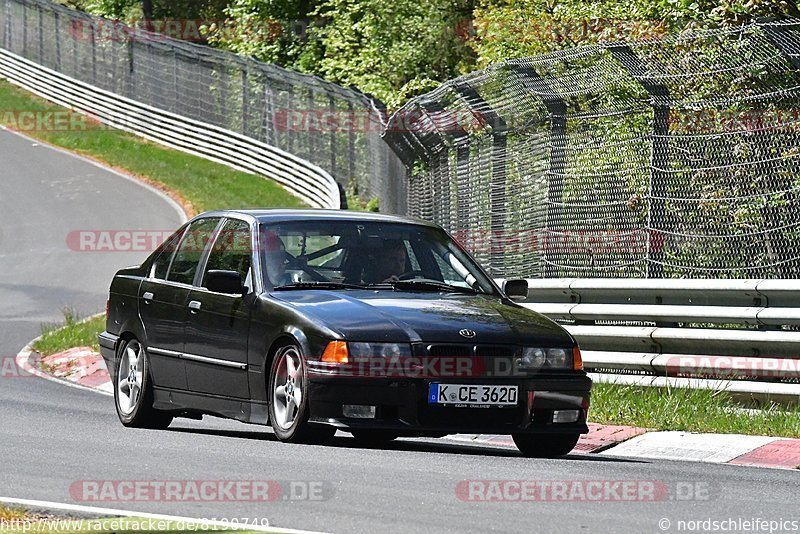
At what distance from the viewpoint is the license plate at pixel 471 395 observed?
903 centimetres

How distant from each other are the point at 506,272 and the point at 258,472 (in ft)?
22.3

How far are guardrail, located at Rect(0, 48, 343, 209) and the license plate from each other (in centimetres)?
2051

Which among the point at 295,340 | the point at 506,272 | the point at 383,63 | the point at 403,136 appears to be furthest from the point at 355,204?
the point at 295,340

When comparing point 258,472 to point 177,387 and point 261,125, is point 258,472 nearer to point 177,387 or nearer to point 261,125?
point 177,387

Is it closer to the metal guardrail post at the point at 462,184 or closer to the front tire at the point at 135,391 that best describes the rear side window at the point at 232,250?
the front tire at the point at 135,391

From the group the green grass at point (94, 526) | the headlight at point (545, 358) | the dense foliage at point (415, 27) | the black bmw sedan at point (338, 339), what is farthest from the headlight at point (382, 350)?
the dense foliage at point (415, 27)

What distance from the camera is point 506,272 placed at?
49.2 ft

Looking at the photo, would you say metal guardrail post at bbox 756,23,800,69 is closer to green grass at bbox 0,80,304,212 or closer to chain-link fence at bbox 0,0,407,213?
chain-link fence at bbox 0,0,407,213

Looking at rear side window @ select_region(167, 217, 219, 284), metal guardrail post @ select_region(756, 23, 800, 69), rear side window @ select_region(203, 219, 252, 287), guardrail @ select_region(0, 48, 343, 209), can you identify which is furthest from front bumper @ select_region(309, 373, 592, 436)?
guardrail @ select_region(0, 48, 343, 209)

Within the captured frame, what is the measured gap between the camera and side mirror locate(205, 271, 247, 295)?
977cm

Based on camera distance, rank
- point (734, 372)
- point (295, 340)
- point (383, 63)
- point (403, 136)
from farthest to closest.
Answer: point (383, 63) < point (403, 136) < point (734, 372) < point (295, 340)

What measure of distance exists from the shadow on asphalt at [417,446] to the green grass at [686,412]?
1148mm

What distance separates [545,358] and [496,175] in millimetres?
6250

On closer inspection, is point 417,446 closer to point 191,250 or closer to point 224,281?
point 224,281
